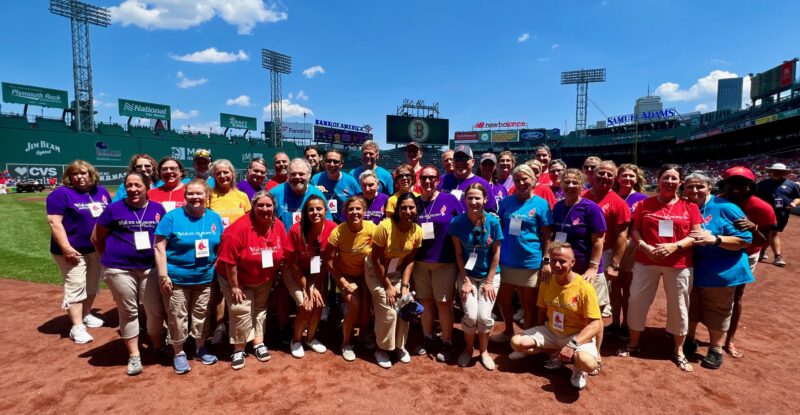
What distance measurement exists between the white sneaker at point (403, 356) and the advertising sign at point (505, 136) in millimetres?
57627

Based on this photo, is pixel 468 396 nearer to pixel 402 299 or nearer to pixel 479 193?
pixel 402 299

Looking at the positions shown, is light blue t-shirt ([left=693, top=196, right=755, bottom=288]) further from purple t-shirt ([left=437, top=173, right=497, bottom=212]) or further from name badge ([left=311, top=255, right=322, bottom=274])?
name badge ([left=311, top=255, right=322, bottom=274])

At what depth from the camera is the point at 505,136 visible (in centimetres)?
5838

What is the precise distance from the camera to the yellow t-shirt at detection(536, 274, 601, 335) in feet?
11.3

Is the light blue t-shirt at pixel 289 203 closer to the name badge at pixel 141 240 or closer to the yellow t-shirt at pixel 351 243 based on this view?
the yellow t-shirt at pixel 351 243

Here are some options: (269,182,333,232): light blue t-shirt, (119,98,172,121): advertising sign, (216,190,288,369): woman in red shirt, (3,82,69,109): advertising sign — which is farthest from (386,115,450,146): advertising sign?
(216,190,288,369): woman in red shirt

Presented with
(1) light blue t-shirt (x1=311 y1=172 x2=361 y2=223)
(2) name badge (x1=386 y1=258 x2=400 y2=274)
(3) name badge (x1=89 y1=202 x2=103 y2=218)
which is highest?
(1) light blue t-shirt (x1=311 y1=172 x2=361 y2=223)

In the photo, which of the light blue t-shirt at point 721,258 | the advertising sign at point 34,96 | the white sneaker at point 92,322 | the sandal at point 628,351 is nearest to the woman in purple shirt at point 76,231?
the white sneaker at point 92,322

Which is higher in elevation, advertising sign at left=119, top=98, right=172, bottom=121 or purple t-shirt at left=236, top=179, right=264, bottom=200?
advertising sign at left=119, top=98, right=172, bottom=121

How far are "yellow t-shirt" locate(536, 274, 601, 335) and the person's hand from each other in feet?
9.71

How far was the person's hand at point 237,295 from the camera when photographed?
12.0ft

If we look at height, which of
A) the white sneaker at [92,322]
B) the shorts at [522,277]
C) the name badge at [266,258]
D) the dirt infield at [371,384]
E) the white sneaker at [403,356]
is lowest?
the dirt infield at [371,384]

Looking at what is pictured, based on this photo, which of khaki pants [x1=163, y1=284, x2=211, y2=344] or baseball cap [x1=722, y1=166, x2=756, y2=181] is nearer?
khaki pants [x1=163, y1=284, x2=211, y2=344]

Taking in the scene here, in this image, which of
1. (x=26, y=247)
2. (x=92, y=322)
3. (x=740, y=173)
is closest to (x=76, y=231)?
(x=92, y=322)
